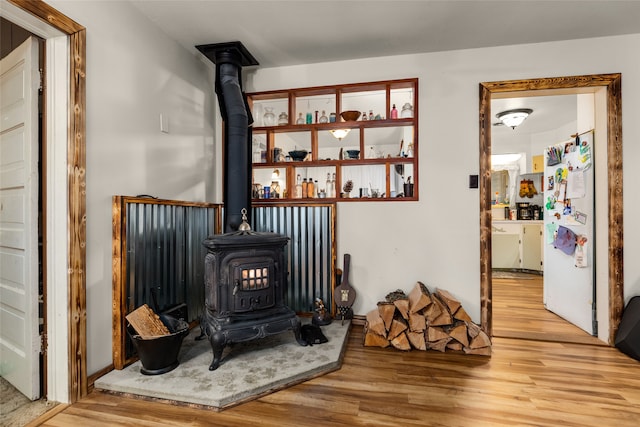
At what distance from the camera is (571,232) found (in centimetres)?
305

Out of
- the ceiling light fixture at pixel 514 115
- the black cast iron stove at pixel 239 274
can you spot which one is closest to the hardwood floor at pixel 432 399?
the black cast iron stove at pixel 239 274

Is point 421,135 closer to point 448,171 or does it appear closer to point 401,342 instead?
point 448,171

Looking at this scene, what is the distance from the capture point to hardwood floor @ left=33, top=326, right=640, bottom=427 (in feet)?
5.38

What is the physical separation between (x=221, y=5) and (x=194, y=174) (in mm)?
1312

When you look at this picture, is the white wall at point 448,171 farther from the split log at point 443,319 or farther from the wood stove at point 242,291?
the wood stove at point 242,291

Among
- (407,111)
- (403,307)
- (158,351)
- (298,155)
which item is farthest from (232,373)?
(407,111)

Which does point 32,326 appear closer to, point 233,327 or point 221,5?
point 233,327

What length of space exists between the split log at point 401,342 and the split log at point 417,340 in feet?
0.11

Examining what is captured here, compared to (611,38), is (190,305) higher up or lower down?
lower down

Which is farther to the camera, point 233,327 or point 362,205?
point 362,205

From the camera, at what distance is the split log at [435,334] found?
2.46m

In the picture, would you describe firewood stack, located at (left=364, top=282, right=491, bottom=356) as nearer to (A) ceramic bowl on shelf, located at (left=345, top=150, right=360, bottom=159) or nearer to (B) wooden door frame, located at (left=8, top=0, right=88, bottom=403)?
(A) ceramic bowl on shelf, located at (left=345, top=150, right=360, bottom=159)

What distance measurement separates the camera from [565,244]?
3125 millimetres

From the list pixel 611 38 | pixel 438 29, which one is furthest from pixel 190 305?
pixel 611 38
